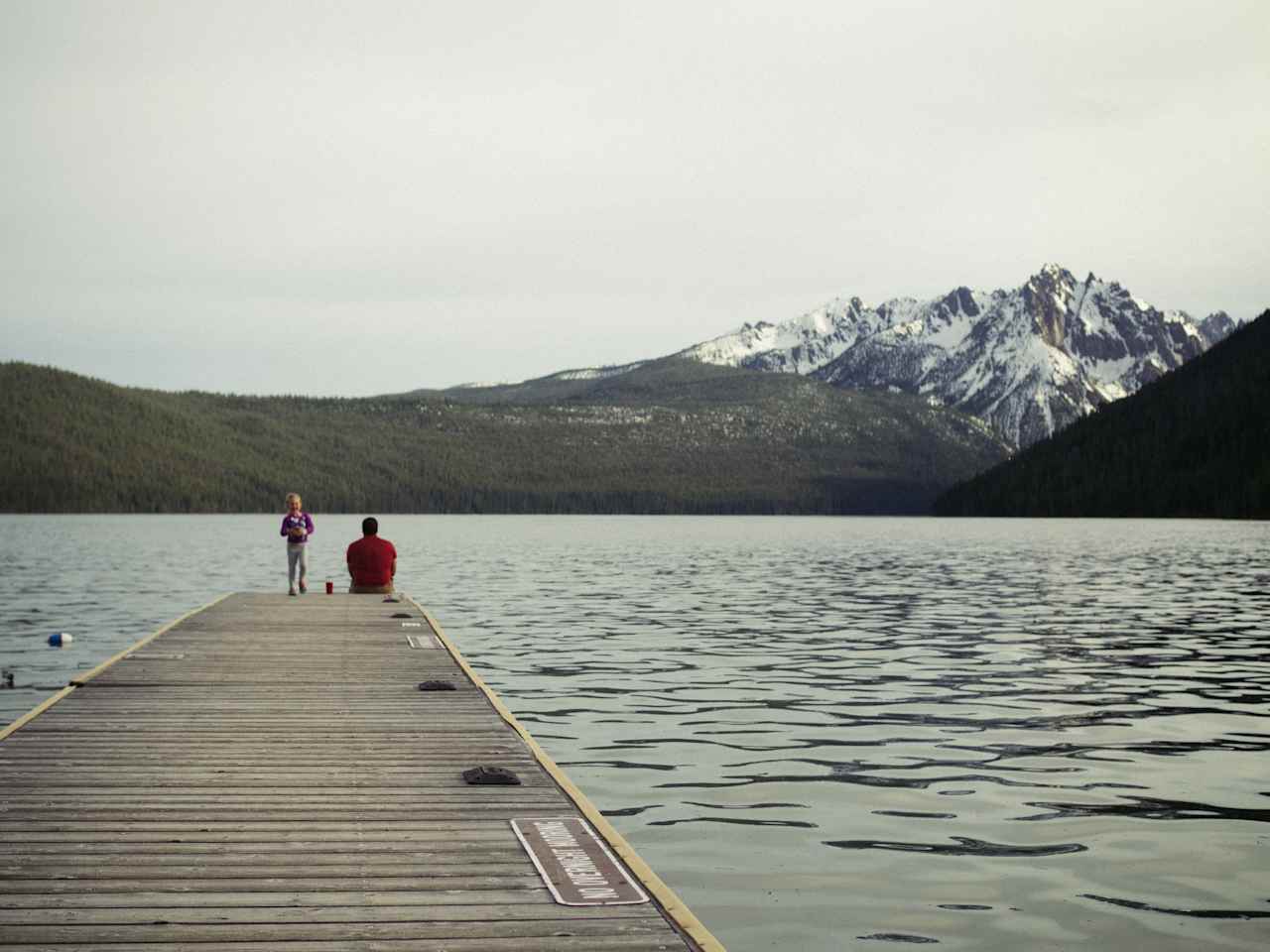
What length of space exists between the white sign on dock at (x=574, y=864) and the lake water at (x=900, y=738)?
1456mm

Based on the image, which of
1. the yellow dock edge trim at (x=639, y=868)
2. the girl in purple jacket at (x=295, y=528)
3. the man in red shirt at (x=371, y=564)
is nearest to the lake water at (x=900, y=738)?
the yellow dock edge trim at (x=639, y=868)

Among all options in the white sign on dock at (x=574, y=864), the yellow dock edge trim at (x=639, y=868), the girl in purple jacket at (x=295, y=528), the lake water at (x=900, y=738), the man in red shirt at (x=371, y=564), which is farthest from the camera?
the man in red shirt at (x=371, y=564)

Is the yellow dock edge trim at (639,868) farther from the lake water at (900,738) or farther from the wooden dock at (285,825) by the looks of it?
the lake water at (900,738)

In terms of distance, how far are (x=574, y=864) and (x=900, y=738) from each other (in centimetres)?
1084

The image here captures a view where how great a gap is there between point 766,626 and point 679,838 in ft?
79.1

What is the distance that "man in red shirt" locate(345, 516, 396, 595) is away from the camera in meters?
38.0

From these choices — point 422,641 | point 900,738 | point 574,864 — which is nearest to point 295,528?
point 422,641

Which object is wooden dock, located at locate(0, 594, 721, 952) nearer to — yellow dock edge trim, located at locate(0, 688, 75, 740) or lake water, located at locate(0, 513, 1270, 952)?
yellow dock edge trim, located at locate(0, 688, 75, 740)

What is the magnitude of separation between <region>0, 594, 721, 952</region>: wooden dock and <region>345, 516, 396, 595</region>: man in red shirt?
16360mm

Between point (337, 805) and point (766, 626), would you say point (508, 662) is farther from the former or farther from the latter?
point (337, 805)

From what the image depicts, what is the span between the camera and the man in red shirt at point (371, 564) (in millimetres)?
37969

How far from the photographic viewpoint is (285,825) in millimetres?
11648

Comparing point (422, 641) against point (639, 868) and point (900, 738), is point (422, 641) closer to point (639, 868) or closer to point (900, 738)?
point (900, 738)

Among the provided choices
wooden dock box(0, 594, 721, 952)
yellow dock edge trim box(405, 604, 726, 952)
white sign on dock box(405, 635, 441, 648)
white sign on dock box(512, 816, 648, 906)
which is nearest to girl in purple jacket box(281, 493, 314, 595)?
white sign on dock box(405, 635, 441, 648)
